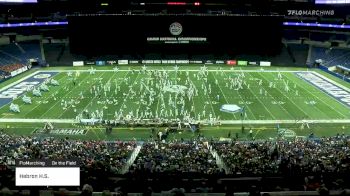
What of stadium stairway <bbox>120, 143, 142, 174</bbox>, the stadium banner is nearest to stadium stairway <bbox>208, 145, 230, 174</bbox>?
stadium stairway <bbox>120, 143, 142, 174</bbox>

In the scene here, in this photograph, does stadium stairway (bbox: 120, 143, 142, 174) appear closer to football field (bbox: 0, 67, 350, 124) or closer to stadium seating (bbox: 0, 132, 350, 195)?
stadium seating (bbox: 0, 132, 350, 195)

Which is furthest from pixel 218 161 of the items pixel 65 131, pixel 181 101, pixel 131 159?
pixel 181 101

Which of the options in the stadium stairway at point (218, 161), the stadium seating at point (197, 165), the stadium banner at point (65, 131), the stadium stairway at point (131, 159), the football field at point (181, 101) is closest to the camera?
the stadium seating at point (197, 165)

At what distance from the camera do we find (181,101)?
128ft

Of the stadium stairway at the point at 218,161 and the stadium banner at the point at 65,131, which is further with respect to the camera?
the stadium banner at the point at 65,131

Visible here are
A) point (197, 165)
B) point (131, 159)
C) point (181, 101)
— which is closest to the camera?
point (197, 165)

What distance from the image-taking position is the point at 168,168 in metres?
17.9

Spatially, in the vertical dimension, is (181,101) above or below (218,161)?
above

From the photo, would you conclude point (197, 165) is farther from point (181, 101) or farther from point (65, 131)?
point (181, 101)

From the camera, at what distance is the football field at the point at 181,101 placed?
1375 inches

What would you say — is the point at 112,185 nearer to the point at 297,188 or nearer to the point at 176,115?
the point at 297,188

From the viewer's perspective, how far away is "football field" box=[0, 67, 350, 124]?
115ft

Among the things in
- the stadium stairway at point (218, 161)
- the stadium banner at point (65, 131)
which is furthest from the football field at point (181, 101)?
the stadium stairway at point (218, 161)

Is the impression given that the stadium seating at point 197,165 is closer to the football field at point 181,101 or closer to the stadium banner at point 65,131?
the stadium banner at point 65,131
